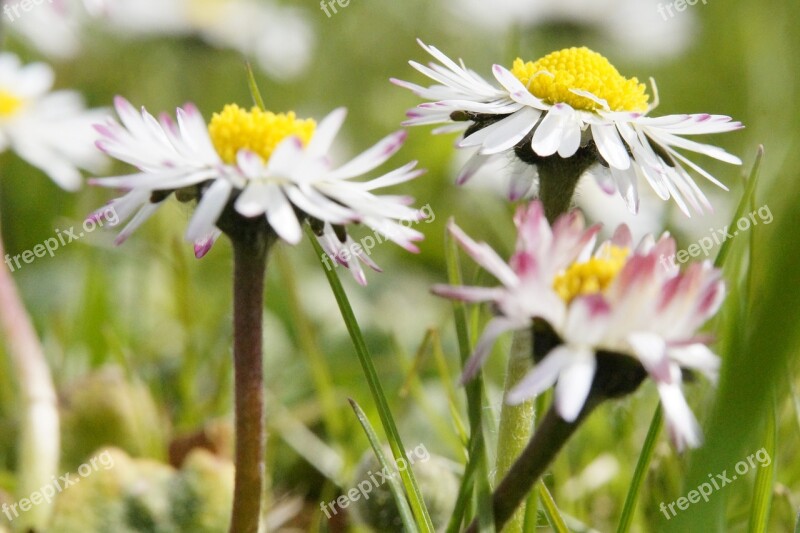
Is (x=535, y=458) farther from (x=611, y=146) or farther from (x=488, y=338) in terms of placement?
(x=611, y=146)

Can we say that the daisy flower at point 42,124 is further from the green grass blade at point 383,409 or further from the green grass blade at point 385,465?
the green grass blade at point 385,465

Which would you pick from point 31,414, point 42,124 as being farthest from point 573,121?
point 42,124

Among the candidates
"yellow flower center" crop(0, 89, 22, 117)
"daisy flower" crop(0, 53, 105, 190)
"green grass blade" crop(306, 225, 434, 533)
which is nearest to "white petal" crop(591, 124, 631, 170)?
"green grass blade" crop(306, 225, 434, 533)

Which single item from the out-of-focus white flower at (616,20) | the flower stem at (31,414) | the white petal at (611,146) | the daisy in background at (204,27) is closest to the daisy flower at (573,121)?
the white petal at (611,146)

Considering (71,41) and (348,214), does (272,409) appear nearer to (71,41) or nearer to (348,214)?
(348,214)

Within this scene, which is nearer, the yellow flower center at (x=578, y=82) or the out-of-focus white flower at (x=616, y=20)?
the yellow flower center at (x=578, y=82)

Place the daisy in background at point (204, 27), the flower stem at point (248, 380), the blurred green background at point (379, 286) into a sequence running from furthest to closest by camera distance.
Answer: the daisy in background at point (204, 27)
the blurred green background at point (379, 286)
the flower stem at point (248, 380)
